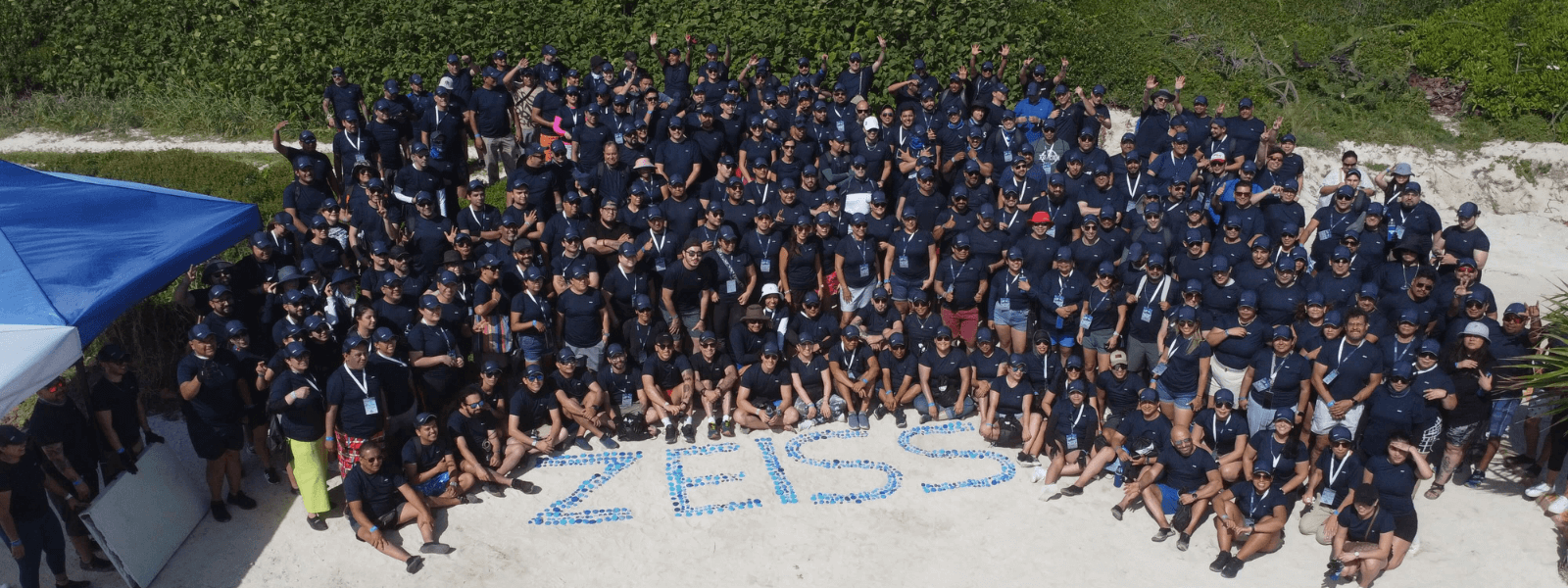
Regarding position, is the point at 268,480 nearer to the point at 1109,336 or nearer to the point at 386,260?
the point at 386,260

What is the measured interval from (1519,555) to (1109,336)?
4064 millimetres

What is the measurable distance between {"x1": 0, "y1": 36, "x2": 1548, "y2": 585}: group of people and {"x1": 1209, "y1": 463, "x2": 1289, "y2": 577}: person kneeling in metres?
0.03

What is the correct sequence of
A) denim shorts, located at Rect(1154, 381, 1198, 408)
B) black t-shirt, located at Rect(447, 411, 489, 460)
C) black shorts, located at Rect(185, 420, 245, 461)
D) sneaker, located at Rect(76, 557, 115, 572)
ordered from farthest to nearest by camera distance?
denim shorts, located at Rect(1154, 381, 1198, 408), black t-shirt, located at Rect(447, 411, 489, 460), black shorts, located at Rect(185, 420, 245, 461), sneaker, located at Rect(76, 557, 115, 572)

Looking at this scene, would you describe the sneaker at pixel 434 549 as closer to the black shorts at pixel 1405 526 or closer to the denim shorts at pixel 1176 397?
the denim shorts at pixel 1176 397

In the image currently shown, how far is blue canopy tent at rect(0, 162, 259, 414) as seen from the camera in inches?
360

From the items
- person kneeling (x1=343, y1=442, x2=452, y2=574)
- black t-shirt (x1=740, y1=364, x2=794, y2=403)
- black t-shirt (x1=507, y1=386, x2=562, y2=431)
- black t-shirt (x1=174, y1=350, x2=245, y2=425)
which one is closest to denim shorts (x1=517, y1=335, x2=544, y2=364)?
black t-shirt (x1=507, y1=386, x2=562, y2=431)

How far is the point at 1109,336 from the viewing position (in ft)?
39.8

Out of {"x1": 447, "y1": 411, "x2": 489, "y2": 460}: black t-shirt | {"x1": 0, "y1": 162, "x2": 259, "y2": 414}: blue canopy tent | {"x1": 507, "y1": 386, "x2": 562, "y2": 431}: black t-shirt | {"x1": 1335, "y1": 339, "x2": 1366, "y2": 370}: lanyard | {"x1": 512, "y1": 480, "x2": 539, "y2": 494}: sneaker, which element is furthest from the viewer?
{"x1": 507, "y1": 386, "x2": 562, "y2": 431}: black t-shirt

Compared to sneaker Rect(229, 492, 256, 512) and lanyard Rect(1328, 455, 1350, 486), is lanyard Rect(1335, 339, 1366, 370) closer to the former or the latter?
lanyard Rect(1328, 455, 1350, 486)

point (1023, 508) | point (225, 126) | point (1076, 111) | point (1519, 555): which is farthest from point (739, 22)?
point (1519, 555)

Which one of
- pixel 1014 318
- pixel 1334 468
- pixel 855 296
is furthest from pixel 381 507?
pixel 1334 468

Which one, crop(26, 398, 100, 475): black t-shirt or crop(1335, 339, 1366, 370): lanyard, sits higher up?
crop(1335, 339, 1366, 370): lanyard

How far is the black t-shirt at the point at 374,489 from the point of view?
32.9 ft

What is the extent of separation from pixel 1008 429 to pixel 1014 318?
1.35 m
